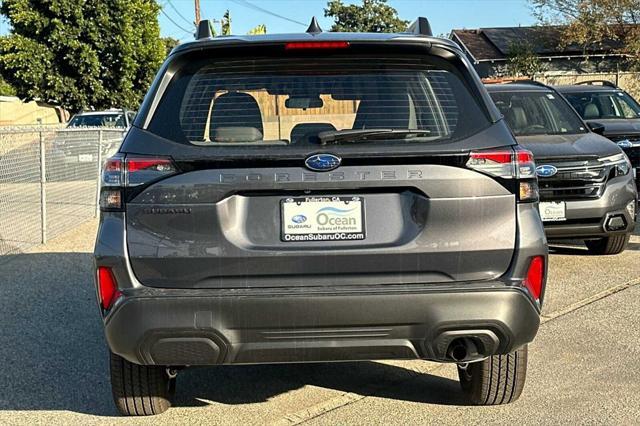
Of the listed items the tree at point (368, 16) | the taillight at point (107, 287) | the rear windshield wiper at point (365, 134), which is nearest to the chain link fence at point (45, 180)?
the taillight at point (107, 287)

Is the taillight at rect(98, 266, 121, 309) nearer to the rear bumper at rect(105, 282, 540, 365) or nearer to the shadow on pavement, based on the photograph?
the rear bumper at rect(105, 282, 540, 365)

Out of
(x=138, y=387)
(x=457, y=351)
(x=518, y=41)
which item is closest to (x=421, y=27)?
(x=457, y=351)

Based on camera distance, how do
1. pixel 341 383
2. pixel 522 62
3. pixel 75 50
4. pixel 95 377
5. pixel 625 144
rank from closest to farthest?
pixel 341 383 < pixel 95 377 < pixel 625 144 < pixel 75 50 < pixel 522 62

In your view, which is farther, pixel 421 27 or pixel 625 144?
pixel 625 144

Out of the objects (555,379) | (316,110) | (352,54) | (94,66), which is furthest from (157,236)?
(94,66)

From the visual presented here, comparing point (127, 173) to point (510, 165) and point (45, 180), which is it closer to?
point (510, 165)

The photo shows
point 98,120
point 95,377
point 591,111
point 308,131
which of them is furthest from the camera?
point 98,120

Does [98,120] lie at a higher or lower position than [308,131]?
lower

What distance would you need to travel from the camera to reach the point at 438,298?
11.2ft

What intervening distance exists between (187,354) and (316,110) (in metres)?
1.23

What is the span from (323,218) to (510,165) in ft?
2.77

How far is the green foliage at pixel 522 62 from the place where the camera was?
120 feet

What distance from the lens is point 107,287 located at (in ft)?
11.4

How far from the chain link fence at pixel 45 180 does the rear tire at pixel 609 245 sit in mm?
6322
